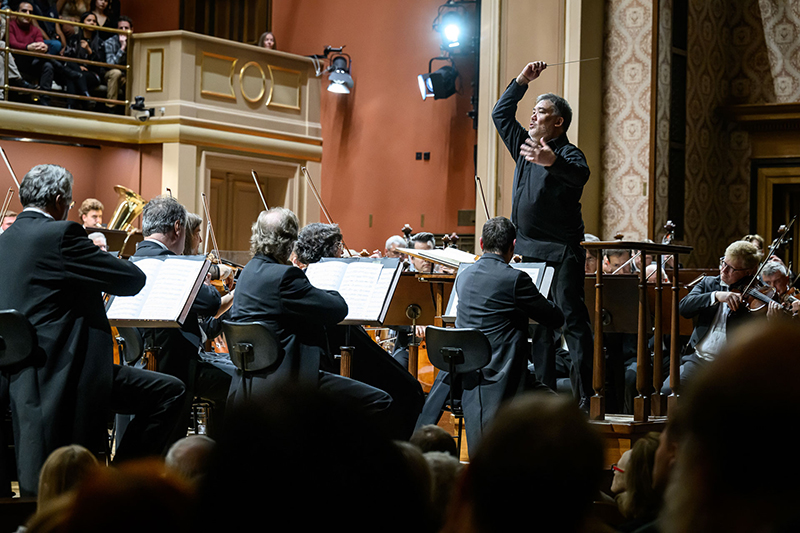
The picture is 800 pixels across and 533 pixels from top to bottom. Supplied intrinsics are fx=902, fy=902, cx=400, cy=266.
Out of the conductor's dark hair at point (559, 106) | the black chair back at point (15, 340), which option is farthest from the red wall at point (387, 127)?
the black chair back at point (15, 340)

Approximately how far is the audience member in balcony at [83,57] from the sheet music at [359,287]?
717 cm

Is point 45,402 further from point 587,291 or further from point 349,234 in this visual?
point 349,234

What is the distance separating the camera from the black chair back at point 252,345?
11.5 ft

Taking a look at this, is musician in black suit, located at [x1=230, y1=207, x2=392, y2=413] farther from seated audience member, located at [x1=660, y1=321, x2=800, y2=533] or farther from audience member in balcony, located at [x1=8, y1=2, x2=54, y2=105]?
audience member in balcony, located at [x1=8, y1=2, x2=54, y2=105]

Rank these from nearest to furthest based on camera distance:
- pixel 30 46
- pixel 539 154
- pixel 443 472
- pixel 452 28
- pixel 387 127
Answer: pixel 443 472
pixel 539 154
pixel 30 46
pixel 452 28
pixel 387 127

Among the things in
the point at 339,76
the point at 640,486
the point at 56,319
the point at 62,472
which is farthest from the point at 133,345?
the point at 339,76

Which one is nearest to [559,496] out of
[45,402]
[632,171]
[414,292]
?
[45,402]

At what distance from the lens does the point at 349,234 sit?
39.3 feet

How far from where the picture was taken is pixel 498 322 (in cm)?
386

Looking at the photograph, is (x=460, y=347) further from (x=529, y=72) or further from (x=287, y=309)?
(x=529, y=72)

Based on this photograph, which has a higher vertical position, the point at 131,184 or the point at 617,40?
the point at 617,40

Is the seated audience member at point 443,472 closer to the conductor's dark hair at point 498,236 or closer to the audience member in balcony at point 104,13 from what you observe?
the conductor's dark hair at point 498,236

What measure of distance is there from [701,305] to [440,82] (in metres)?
6.72

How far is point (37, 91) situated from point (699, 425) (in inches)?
393
